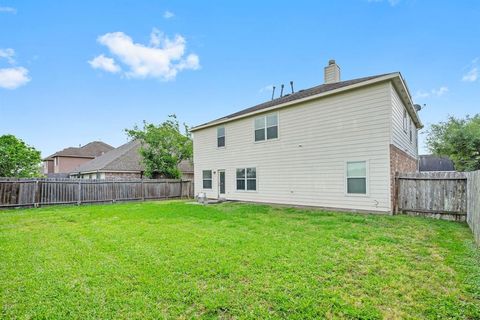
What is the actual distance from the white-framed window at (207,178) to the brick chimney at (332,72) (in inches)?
337

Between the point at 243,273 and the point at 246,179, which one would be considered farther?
the point at 246,179

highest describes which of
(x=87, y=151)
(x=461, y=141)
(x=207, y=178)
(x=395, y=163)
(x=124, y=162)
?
(x=87, y=151)

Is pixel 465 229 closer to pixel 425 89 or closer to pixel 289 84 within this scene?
pixel 425 89

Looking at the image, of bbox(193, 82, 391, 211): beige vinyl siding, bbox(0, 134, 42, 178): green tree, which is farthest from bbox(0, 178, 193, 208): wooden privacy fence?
bbox(0, 134, 42, 178): green tree

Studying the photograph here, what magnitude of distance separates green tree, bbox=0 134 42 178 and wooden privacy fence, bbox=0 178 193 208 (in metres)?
9.10

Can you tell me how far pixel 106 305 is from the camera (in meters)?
2.87

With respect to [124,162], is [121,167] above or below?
below

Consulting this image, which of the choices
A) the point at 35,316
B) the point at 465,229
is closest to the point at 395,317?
the point at 35,316

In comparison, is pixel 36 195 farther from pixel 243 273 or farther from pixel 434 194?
pixel 434 194

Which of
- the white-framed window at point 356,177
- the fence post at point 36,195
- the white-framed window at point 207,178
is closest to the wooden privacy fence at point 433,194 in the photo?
the white-framed window at point 356,177

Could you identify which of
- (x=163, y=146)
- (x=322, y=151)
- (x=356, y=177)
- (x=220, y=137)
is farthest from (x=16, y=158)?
(x=356, y=177)

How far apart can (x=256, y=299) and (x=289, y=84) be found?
739 inches

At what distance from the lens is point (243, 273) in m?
3.68

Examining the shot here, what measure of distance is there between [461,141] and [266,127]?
13.9m
